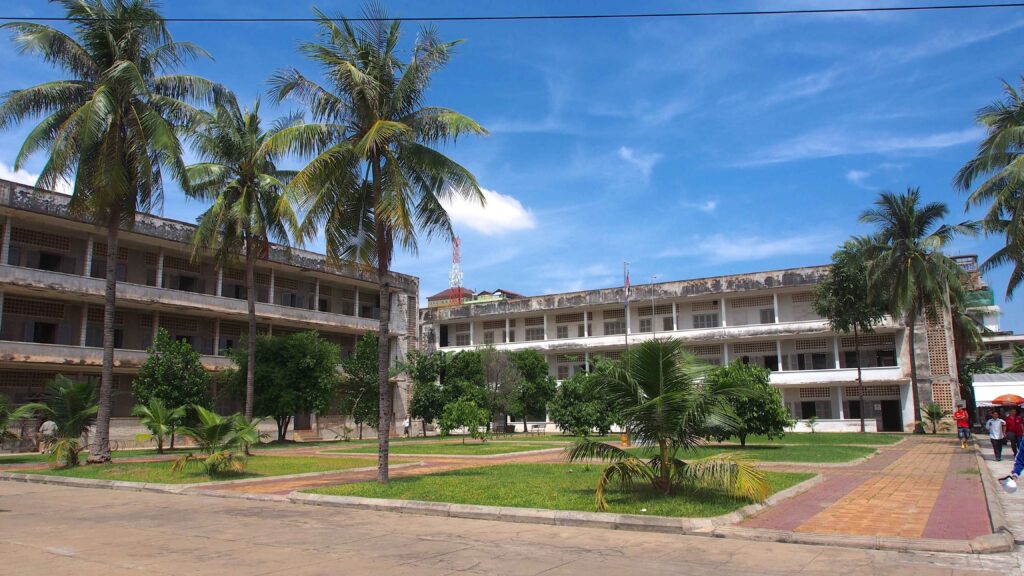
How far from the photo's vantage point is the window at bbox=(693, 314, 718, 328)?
48.7 metres

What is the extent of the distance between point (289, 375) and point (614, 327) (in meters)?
26.6

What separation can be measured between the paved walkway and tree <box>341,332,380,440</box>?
28664 mm

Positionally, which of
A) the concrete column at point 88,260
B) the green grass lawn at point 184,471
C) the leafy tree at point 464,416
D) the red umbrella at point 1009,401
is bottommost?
the green grass lawn at point 184,471

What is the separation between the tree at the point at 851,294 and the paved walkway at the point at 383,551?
3214 cm

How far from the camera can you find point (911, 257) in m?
34.8

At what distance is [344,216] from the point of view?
15.4 meters

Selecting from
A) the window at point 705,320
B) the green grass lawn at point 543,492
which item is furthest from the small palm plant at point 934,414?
the green grass lawn at point 543,492

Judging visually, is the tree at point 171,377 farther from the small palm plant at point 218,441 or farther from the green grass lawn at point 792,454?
the green grass lawn at point 792,454

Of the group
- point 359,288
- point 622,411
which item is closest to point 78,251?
point 359,288

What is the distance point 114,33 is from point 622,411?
17306 mm

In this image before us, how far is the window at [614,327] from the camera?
52094 millimetres

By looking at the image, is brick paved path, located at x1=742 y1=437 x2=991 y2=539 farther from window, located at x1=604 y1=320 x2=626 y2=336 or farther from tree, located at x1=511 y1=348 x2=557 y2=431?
window, located at x1=604 y1=320 x2=626 y2=336

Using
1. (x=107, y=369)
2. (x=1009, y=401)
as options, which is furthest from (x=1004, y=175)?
(x=107, y=369)

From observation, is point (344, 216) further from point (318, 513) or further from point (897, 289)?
point (897, 289)
